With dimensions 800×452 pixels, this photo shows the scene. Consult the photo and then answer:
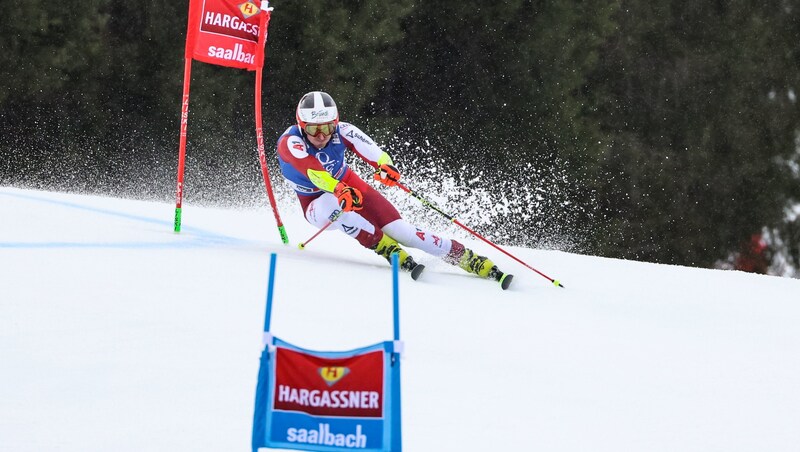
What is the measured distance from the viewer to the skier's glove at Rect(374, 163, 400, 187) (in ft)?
23.9

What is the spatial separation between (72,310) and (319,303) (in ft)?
3.88

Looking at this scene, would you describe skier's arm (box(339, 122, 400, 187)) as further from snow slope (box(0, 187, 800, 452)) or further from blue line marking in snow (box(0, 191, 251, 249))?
blue line marking in snow (box(0, 191, 251, 249))

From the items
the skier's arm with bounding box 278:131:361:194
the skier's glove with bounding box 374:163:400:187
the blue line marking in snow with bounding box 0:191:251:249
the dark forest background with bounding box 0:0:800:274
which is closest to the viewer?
the blue line marking in snow with bounding box 0:191:251:249

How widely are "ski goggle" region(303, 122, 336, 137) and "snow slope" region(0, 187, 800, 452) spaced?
2.50 feet

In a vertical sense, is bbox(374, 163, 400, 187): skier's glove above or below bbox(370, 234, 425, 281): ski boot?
above

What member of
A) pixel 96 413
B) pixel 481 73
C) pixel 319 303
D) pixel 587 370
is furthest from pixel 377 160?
pixel 481 73

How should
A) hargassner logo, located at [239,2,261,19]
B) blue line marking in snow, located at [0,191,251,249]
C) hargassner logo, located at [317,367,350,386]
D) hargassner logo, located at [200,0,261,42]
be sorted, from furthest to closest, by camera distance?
hargassner logo, located at [239,2,261,19] → hargassner logo, located at [200,0,261,42] → blue line marking in snow, located at [0,191,251,249] → hargassner logo, located at [317,367,350,386]

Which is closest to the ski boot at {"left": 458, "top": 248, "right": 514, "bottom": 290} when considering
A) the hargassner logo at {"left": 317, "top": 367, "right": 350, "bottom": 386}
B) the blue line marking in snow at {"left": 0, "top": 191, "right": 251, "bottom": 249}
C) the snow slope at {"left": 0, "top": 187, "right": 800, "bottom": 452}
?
the snow slope at {"left": 0, "top": 187, "right": 800, "bottom": 452}

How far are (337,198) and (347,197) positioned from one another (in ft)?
0.57

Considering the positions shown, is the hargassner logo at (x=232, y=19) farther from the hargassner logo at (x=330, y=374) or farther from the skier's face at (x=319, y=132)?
the hargassner logo at (x=330, y=374)

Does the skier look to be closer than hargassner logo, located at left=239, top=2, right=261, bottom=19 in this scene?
Yes

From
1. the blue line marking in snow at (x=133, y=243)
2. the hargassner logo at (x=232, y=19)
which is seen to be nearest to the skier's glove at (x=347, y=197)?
the blue line marking in snow at (x=133, y=243)

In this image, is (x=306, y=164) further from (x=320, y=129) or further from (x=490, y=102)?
(x=490, y=102)

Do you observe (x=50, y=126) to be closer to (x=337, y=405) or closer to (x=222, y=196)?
(x=222, y=196)
